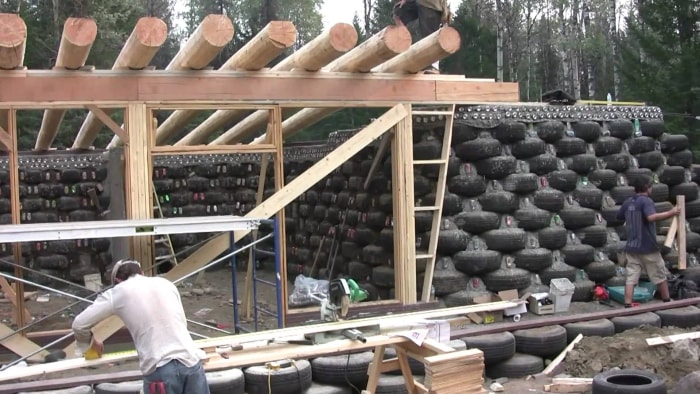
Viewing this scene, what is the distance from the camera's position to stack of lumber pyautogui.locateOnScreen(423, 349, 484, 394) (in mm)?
5406

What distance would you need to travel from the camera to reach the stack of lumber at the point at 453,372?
5.41 m

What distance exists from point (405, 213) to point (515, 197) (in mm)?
1621

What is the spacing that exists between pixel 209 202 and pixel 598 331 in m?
9.39

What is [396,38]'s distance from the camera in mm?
8070

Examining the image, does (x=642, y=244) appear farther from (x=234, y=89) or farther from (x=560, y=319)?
(x=234, y=89)

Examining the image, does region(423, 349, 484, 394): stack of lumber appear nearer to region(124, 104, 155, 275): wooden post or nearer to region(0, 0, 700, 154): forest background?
region(124, 104, 155, 275): wooden post

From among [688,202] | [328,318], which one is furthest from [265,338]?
[688,202]

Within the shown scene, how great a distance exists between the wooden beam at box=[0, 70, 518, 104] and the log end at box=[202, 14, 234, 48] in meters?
0.94

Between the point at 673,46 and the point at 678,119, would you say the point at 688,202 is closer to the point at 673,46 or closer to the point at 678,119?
the point at 678,119

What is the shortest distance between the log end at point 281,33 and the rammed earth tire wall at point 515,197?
2645 mm

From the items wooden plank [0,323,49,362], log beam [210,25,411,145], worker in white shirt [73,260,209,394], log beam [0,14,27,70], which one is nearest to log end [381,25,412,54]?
log beam [210,25,411,145]

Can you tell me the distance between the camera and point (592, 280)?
1020cm

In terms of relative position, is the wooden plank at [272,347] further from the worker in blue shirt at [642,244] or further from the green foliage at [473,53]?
the green foliage at [473,53]

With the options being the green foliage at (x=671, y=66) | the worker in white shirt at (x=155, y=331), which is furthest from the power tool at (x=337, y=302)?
the green foliage at (x=671, y=66)
